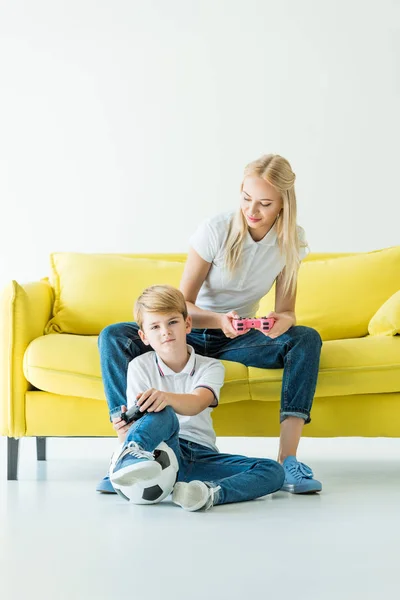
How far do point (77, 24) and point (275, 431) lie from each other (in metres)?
2.26

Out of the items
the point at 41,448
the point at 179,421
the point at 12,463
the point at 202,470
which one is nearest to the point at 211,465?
the point at 202,470

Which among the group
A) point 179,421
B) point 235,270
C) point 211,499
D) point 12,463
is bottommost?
point 12,463

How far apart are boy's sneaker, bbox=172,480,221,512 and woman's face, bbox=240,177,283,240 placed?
2.58 ft

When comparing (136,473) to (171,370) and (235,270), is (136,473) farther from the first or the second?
(235,270)

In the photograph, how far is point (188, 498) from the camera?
2006mm

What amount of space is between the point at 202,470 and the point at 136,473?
0.90 feet

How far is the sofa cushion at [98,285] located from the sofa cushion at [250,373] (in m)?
0.36

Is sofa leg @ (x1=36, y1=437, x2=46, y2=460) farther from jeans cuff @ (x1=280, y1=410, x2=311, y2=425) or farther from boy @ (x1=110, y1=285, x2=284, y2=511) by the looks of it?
jeans cuff @ (x1=280, y1=410, x2=311, y2=425)

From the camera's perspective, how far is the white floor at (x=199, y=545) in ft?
4.65

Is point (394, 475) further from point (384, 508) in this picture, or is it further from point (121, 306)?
point (121, 306)

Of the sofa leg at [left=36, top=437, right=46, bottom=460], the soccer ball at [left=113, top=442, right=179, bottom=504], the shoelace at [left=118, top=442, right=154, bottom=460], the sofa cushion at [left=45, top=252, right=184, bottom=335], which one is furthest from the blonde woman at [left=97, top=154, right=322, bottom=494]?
the sofa leg at [left=36, top=437, right=46, bottom=460]

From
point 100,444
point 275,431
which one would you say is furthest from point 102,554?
point 100,444

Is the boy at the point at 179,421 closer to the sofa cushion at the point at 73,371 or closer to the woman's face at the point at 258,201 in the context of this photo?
the sofa cushion at the point at 73,371

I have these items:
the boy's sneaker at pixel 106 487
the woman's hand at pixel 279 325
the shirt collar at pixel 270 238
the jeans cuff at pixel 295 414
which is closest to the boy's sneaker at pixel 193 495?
the boy's sneaker at pixel 106 487
